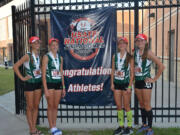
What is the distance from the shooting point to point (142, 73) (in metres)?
3.66

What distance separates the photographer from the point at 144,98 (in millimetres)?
3635

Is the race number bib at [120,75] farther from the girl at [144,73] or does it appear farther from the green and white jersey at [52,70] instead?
the green and white jersey at [52,70]

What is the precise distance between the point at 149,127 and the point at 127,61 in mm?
1416

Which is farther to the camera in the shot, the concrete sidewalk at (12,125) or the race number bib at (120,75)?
the concrete sidewalk at (12,125)

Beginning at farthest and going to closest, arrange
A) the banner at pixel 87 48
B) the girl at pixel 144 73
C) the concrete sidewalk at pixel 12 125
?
the banner at pixel 87 48
the concrete sidewalk at pixel 12 125
the girl at pixel 144 73

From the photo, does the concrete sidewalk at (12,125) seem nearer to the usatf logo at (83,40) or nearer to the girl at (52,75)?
the girl at (52,75)

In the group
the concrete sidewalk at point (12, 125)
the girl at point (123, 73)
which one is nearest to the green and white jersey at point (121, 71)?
the girl at point (123, 73)

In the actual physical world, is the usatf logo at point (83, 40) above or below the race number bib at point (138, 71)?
above

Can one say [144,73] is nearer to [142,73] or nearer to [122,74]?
[142,73]

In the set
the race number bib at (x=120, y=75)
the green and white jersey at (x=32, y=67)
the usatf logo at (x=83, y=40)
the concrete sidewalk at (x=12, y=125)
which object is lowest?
the concrete sidewalk at (x=12, y=125)

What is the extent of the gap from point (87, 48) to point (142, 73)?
55.5 inches

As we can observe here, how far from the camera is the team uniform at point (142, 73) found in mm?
3605

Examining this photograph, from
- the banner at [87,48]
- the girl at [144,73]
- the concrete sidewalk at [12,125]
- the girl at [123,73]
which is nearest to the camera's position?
the girl at [144,73]

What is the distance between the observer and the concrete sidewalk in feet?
13.7
